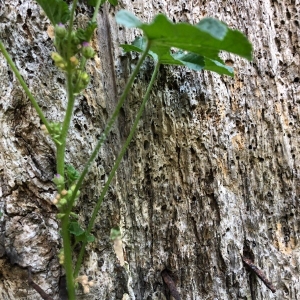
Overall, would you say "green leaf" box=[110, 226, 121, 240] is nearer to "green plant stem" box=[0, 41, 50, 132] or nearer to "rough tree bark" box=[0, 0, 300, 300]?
"rough tree bark" box=[0, 0, 300, 300]

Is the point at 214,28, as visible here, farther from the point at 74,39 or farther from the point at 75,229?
the point at 75,229

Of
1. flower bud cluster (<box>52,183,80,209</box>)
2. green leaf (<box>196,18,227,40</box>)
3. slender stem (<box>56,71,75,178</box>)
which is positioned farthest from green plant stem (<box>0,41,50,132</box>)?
green leaf (<box>196,18,227,40</box>)

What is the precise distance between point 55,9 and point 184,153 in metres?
0.55

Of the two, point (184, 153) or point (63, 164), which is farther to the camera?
point (184, 153)

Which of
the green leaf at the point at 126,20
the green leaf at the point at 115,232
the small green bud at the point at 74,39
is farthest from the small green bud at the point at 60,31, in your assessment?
the green leaf at the point at 115,232

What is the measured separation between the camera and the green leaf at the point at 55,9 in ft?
2.42

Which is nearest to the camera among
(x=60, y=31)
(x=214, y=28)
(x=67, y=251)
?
(x=214, y=28)

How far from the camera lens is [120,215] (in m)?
1.05

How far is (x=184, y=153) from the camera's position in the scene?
108cm

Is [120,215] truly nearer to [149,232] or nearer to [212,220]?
[149,232]

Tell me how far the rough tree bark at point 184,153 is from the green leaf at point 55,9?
9.5 inches

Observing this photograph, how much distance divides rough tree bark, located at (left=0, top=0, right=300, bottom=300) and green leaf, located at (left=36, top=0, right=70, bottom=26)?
0.79ft

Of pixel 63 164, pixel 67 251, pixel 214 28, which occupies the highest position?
pixel 214 28

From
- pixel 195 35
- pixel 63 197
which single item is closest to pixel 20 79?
pixel 63 197
